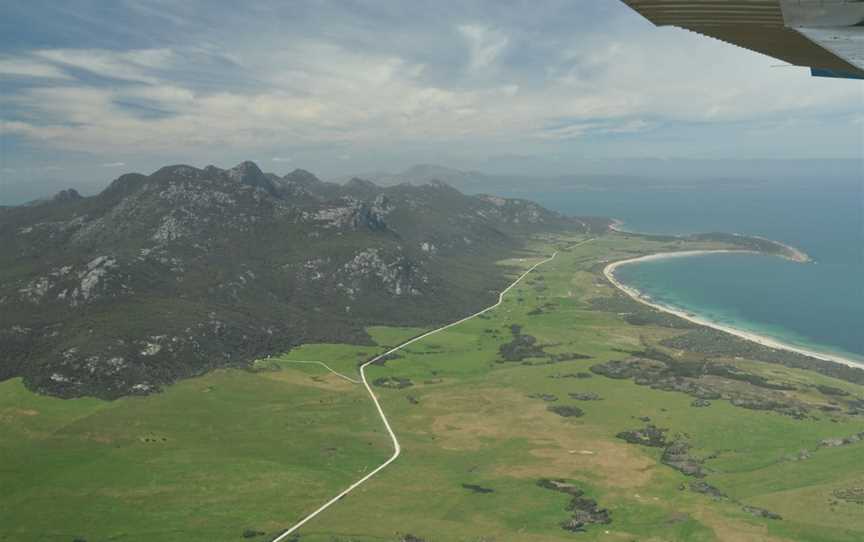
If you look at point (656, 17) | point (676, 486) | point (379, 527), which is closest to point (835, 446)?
point (676, 486)

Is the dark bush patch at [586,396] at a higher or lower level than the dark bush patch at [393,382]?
lower

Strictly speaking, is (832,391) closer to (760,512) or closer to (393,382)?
(760,512)

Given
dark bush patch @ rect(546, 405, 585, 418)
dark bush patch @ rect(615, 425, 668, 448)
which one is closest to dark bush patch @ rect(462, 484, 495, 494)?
dark bush patch @ rect(615, 425, 668, 448)

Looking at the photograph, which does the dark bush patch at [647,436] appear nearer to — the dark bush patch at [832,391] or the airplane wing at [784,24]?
the dark bush patch at [832,391]

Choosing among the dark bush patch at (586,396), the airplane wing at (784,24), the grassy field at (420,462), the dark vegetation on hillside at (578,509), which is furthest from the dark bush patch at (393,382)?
the airplane wing at (784,24)

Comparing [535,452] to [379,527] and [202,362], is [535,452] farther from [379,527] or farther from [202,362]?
[202,362]

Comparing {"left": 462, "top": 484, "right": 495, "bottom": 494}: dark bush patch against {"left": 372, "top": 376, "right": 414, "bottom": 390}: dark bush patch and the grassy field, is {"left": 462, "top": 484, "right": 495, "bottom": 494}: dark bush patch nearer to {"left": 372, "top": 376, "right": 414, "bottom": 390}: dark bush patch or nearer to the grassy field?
the grassy field
